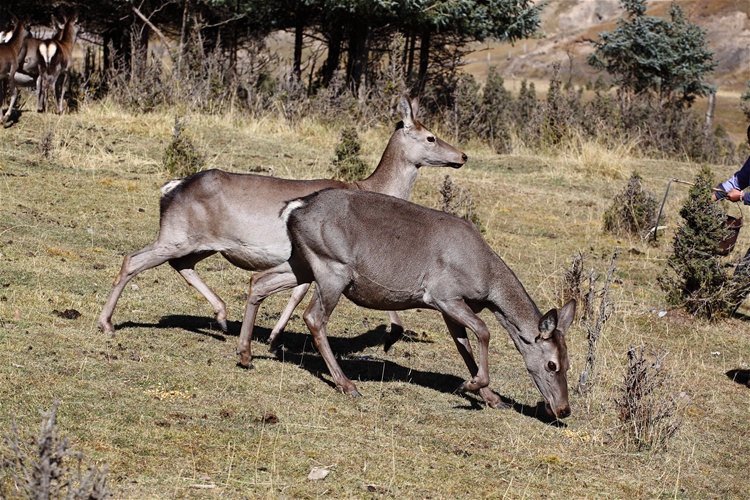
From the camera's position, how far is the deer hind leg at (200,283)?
31.0ft

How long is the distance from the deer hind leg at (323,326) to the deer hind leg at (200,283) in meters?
1.49

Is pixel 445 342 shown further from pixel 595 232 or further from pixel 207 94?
pixel 207 94

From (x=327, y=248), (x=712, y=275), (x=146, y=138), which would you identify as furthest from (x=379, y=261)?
(x=146, y=138)

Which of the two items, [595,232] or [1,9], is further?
[1,9]

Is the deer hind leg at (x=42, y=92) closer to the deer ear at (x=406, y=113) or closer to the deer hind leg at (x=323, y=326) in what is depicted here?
the deer ear at (x=406, y=113)

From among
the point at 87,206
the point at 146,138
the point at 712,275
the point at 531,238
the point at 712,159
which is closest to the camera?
the point at 712,275

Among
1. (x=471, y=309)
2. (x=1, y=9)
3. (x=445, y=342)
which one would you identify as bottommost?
(x=445, y=342)

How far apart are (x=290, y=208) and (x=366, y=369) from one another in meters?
1.75

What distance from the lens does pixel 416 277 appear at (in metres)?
8.19

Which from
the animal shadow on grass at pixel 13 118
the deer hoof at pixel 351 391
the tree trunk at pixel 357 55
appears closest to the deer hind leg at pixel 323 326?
the deer hoof at pixel 351 391

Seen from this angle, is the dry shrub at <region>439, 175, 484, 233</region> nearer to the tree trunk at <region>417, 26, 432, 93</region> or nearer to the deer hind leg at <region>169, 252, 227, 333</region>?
the deer hind leg at <region>169, 252, 227, 333</region>

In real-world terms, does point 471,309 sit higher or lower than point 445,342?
higher

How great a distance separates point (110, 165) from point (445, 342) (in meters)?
7.54

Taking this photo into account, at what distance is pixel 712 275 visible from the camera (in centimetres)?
1163
